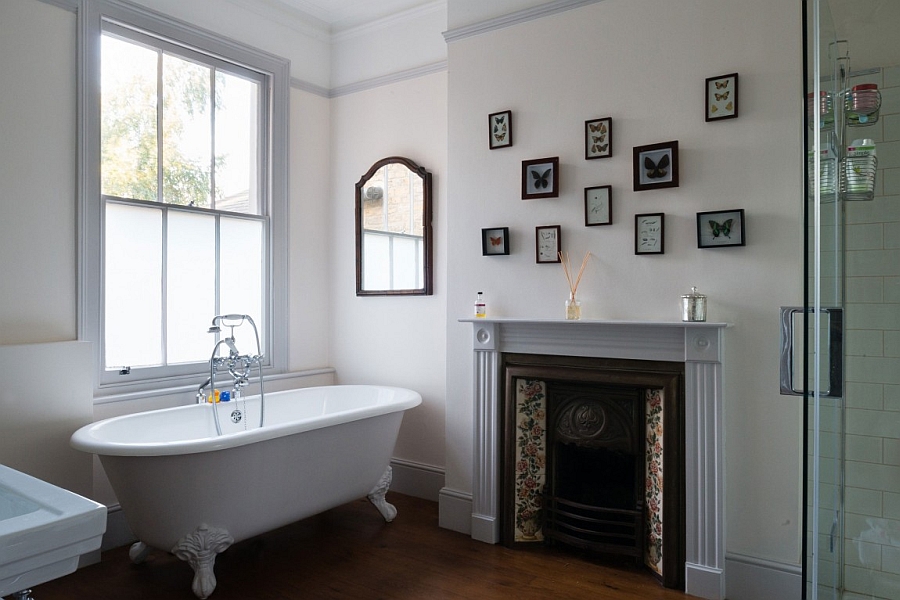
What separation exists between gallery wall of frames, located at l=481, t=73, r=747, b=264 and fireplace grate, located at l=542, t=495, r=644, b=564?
1.15 metres

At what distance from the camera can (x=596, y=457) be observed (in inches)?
118

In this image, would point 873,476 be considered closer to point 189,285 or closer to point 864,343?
point 864,343

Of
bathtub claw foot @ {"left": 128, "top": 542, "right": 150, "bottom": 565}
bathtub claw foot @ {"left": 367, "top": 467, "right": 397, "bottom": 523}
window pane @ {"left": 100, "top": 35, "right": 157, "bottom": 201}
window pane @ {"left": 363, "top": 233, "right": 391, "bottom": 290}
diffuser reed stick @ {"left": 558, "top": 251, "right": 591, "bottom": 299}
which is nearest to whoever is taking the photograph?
bathtub claw foot @ {"left": 128, "top": 542, "right": 150, "bottom": 565}

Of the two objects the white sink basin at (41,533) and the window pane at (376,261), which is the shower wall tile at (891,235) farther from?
the window pane at (376,261)

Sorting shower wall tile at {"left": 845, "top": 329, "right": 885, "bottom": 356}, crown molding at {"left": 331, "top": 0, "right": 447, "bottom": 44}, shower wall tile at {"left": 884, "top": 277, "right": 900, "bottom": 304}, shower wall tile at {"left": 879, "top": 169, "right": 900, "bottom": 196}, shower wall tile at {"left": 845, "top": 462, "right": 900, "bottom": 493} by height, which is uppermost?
crown molding at {"left": 331, "top": 0, "right": 447, "bottom": 44}

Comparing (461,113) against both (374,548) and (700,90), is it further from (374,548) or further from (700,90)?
(374,548)

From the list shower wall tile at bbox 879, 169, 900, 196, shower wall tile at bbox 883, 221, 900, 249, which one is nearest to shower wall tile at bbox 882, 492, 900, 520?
shower wall tile at bbox 883, 221, 900, 249

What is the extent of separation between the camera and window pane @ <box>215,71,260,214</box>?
3.66 meters

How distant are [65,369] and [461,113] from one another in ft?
7.27

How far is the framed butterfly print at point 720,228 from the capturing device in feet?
8.33

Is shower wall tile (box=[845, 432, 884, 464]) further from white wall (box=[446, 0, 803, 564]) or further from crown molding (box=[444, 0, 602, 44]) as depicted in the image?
crown molding (box=[444, 0, 602, 44])

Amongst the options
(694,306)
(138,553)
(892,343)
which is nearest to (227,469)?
(138,553)

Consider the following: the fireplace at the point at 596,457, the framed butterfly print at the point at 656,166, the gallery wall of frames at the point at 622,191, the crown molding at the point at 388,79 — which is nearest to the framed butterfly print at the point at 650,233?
the gallery wall of frames at the point at 622,191

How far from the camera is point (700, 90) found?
2650mm
